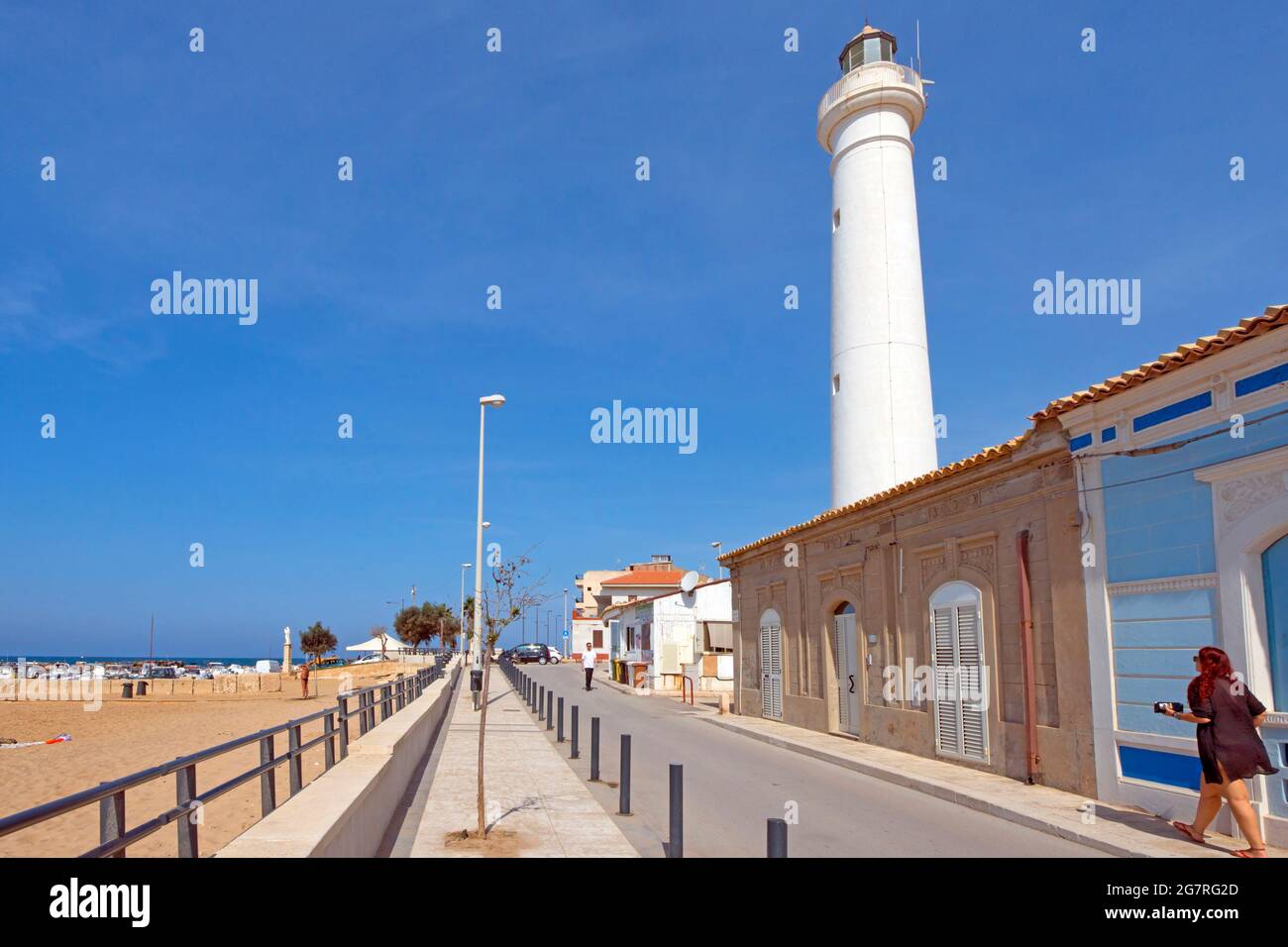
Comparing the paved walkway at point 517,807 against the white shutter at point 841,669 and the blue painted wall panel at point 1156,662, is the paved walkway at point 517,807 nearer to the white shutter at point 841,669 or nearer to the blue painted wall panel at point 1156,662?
the blue painted wall panel at point 1156,662

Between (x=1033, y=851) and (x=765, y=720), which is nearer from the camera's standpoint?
(x=1033, y=851)

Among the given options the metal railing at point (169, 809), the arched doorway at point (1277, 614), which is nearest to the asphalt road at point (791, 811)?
the arched doorway at point (1277, 614)

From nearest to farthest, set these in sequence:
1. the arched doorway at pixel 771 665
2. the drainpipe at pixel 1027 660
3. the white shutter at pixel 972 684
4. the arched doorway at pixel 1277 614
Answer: the arched doorway at pixel 1277 614 → the drainpipe at pixel 1027 660 → the white shutter at pixel 972 684 → the arched doorway at pixel 771 665

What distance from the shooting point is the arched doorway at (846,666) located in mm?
19234

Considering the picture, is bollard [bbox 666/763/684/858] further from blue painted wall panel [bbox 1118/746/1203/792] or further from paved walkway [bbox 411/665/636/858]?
blue painted wall panel [bbox 1118/746/1203/792]

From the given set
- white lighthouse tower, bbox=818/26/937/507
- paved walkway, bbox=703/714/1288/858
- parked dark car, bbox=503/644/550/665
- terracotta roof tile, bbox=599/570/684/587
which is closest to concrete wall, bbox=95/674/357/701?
parked dark car, bbox=503/644/550/665

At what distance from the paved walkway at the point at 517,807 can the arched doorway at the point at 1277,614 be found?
20.5 ft

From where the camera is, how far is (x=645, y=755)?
17.0m

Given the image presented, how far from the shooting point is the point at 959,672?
14.7m

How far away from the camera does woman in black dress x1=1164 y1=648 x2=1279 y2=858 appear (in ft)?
27.1

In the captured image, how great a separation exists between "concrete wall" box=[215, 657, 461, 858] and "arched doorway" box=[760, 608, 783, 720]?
39.9 ft

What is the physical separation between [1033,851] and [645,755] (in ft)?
28.6
